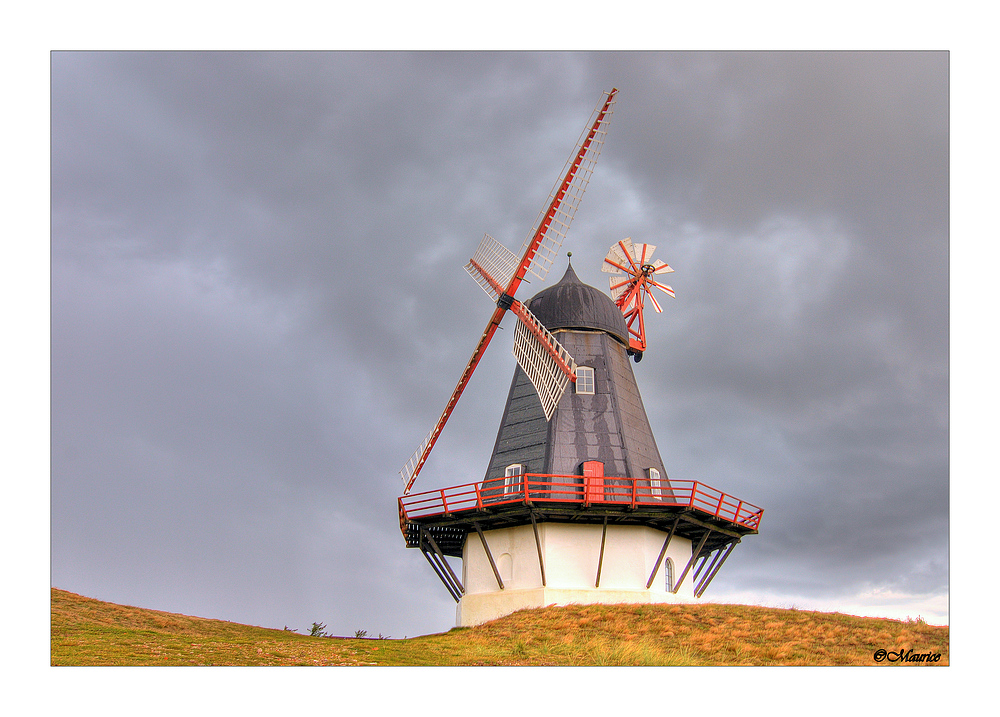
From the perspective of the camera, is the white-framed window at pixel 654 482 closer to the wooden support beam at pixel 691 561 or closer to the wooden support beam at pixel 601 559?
the wooden support beam at pixel 691 561

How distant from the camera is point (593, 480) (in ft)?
82.6

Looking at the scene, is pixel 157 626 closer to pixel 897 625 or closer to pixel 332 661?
pixel 332 661

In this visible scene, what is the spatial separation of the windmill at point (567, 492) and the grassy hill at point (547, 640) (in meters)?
1.43

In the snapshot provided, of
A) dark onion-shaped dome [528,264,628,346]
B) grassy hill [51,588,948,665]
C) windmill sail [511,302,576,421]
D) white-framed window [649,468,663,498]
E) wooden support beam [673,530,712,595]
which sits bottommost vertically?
grassy hill [51,588,948,665]

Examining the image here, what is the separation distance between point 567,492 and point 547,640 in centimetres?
446

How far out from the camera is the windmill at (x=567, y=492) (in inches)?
955

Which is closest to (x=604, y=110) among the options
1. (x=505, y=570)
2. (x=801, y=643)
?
(x=505, y=570)

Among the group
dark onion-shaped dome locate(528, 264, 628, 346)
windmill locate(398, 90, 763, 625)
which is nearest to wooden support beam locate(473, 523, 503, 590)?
windmill locate(398, 90, 763, 625)

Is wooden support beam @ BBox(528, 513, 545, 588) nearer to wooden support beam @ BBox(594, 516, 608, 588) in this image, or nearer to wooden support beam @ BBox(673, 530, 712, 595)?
wooden support beam @ BBox(594, 516, 608, 588)

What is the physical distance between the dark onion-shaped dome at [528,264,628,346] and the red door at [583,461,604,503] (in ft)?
16.3

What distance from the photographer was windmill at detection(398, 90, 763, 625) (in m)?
24.2

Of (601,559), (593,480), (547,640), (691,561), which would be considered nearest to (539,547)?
(601,559)

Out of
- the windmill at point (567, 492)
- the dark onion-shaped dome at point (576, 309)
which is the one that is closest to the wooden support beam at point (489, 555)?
the windmill at point (567, 492)

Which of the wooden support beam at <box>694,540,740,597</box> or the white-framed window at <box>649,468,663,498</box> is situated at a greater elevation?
the white-framed window at <box>649,468,663,498</box>
